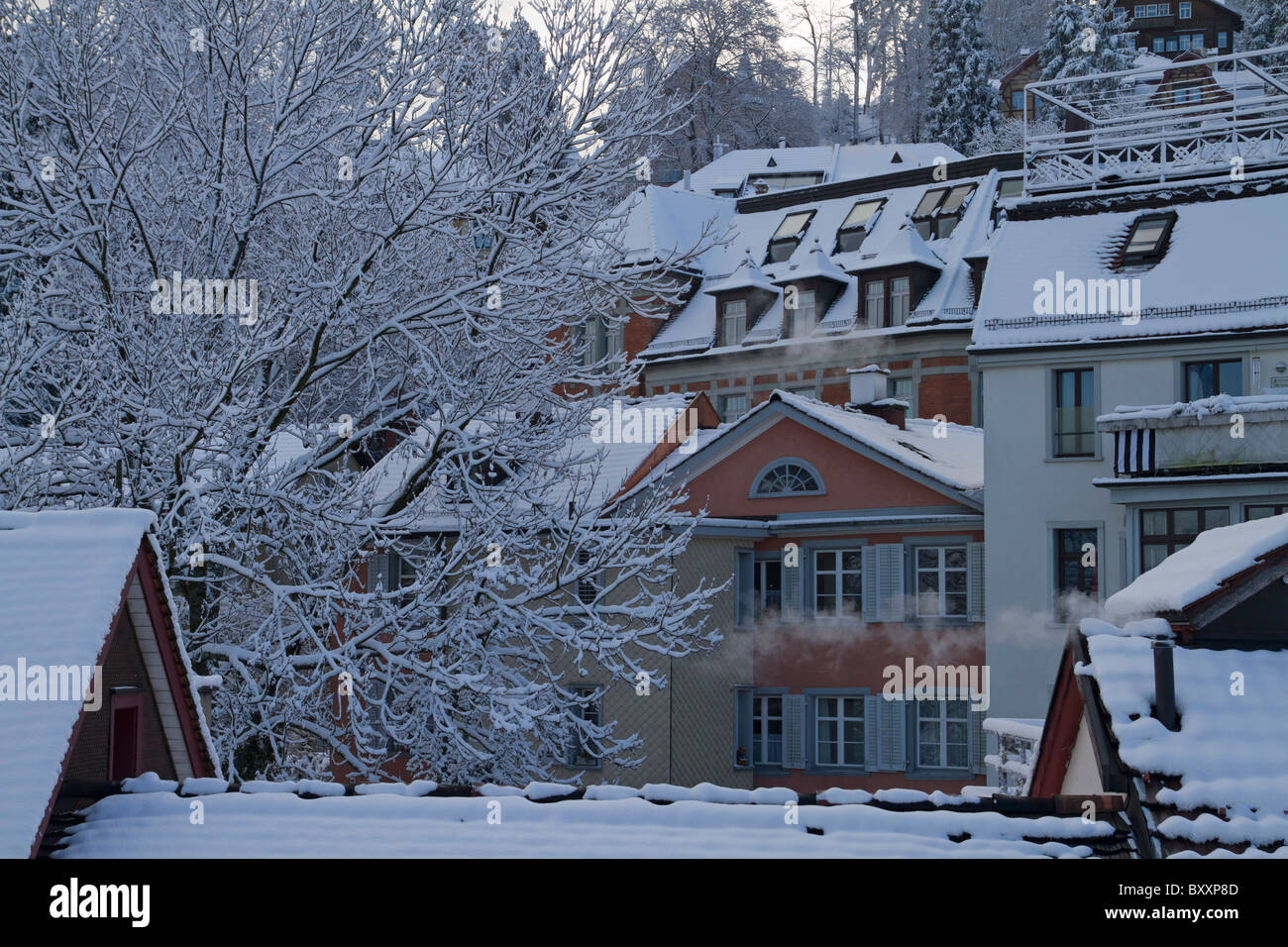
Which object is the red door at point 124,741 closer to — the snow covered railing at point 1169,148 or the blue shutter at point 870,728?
the blue shutter at point 870,728

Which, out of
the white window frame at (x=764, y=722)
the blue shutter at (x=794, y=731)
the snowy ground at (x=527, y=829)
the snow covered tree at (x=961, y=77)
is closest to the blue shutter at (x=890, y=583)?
the blue shutter at (x=794, y=731)

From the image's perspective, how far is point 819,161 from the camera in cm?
7275

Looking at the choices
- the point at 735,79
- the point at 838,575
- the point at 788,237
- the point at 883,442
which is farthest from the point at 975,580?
the point at 735,79

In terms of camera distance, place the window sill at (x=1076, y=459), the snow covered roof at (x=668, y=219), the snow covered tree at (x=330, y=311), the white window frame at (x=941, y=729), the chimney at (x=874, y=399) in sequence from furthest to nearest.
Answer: the snow covered roof at (x=668, y=219)
the chimney at (x=874, y=399)
the white window frame at (x=941, y=729)
the window sill at (x=1076, y=459)
the snow covered tree at (x=330, y=311)

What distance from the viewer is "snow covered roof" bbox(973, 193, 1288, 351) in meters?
27.8

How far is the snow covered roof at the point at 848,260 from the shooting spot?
1740 inches

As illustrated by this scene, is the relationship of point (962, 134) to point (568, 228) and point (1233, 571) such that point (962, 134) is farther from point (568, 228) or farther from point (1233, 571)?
point (1233, 571)

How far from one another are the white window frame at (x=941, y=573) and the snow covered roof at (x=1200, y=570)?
676 inches

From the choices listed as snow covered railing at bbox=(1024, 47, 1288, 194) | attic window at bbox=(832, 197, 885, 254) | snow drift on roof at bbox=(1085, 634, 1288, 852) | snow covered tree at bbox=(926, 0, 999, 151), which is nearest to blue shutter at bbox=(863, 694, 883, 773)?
snow covered railing at bbox=(1024, 47, 1288, 194)

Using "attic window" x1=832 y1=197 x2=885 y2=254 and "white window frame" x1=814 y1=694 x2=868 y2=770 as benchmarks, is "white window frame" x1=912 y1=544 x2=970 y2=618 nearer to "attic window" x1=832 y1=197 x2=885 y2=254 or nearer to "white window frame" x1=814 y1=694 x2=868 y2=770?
"white window frame" x1=814 y1=694 x2=868 y2=770

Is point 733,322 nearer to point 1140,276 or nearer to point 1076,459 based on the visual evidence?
point 1140,276

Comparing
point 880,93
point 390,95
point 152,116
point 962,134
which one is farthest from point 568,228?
point 880,93

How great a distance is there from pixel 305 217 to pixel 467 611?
624 cm
